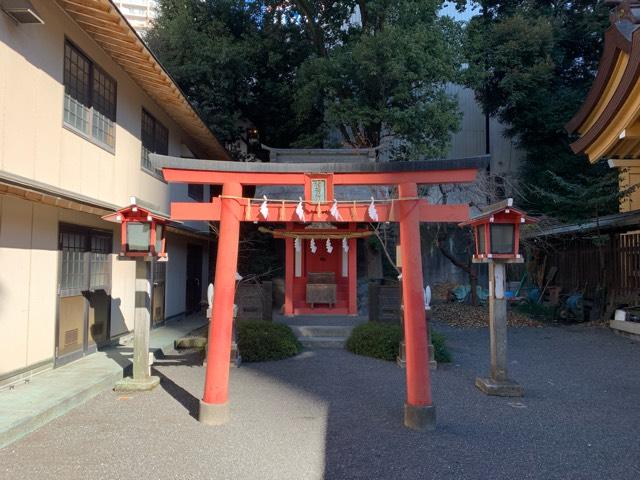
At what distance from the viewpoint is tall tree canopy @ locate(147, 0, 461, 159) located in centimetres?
1423

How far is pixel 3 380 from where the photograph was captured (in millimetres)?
6285

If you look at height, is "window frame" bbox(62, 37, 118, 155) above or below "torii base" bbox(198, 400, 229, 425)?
above

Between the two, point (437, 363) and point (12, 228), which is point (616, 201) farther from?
point (12, 228)

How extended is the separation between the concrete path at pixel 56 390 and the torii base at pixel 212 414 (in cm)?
187

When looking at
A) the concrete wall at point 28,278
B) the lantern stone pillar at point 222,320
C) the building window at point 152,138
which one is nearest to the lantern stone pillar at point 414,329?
the lantern stone pillar at point 222,320

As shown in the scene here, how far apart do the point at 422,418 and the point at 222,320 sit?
8.84 ft

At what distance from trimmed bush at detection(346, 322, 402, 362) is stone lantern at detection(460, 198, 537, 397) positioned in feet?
7.08

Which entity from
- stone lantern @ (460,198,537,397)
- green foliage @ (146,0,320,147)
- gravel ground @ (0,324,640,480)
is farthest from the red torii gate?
green foliage @ (146,0,320,147)

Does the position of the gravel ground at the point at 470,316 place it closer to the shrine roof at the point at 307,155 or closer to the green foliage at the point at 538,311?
the green foliage at the point at 538,311

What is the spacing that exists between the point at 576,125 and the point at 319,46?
11.1m

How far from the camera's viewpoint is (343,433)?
17.4ft

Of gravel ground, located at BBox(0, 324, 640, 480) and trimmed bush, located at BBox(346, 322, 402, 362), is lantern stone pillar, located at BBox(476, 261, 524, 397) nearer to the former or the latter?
gravel ground, located at BBox(0, 324, 640, 480)

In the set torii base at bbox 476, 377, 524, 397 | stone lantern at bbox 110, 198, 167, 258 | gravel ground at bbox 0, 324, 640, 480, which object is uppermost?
stone lantern at bbox 110, 198, 167, 258

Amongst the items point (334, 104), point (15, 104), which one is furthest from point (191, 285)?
point (15, 104)
